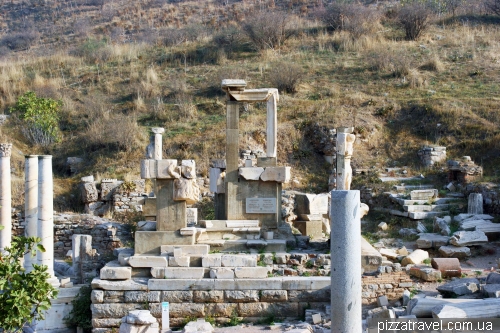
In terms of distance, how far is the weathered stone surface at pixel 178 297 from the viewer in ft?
35.6

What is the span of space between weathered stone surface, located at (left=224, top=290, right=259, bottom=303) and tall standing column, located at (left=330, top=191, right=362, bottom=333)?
263 centimetres

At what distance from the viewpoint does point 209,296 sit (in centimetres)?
1084

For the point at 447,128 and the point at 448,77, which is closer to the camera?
the point at 447,128

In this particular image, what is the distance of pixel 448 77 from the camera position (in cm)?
2673

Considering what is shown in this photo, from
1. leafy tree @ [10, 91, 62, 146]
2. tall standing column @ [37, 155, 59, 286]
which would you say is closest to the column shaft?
tall standing column @ [37, 155, 59, 286]

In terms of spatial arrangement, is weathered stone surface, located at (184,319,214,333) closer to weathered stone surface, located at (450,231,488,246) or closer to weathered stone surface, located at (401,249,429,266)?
weathered stone surface, located at (401,249,429,266)

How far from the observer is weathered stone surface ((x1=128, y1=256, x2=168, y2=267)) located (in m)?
11.1

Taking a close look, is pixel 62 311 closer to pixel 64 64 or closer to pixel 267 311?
pixel 267 311

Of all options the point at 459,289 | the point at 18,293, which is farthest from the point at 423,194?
the point at 18,293

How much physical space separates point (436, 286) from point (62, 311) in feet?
22.6

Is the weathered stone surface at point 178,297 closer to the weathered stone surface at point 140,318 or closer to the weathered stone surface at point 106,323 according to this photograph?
the weathered stone surface at point 140,318

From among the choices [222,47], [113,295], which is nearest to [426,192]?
[113,295]

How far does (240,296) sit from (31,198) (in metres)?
5.02

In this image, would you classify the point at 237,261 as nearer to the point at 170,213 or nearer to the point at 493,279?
the point at 170,213
